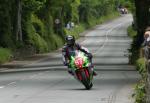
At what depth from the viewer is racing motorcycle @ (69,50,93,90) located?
74.4 ft

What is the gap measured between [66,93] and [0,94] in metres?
2.19

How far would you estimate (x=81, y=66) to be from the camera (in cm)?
2267

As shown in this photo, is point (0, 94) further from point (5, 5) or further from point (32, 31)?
point (32, 31)

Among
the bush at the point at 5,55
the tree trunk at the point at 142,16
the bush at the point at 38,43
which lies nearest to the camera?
the tree trunk at the point at 142,16

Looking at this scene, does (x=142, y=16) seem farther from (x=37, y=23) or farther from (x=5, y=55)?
(x=37, y=23)

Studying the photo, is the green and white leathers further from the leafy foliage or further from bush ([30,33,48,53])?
bush ([30,33,48,53])

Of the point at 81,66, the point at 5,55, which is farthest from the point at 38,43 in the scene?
the point at 81,66

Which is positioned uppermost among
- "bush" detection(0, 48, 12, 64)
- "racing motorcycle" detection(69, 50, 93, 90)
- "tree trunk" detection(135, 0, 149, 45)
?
"racing motorcycle" detection(69, 50, 93, 90)

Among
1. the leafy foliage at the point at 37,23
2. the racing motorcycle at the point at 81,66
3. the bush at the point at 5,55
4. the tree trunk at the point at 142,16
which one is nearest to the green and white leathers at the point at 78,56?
the racing motorcycle at the point at 81,66

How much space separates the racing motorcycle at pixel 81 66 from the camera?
22688 mm

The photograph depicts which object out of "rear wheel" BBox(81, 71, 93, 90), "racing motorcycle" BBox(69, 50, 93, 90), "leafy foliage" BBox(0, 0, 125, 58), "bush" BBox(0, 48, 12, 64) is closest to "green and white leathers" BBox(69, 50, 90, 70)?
"racing motorcycle" BBox(69, 50, 93, 90)

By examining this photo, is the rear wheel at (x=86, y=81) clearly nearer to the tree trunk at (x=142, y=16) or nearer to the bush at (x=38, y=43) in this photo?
the tree trunk at (x=142, y=16)

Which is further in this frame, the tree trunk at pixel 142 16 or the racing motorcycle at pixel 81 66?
the tree trunk at pixel 142 16

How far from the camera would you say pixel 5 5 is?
55.2m
